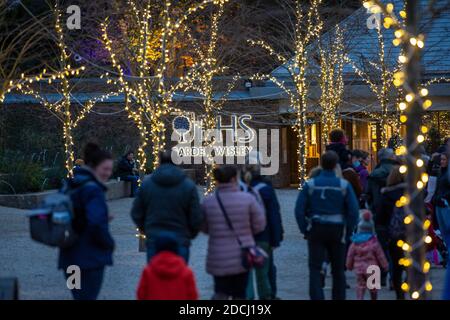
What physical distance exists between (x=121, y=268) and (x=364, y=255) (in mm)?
4557

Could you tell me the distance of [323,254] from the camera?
11523mm

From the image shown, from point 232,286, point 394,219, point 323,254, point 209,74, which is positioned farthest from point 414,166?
point 209,74

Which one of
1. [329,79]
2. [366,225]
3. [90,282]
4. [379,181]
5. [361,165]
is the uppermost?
[329,79]

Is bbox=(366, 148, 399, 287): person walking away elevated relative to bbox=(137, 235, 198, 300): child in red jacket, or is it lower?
elevated

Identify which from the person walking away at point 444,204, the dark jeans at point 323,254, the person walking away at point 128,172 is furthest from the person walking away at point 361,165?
the person walking away at point 128,172

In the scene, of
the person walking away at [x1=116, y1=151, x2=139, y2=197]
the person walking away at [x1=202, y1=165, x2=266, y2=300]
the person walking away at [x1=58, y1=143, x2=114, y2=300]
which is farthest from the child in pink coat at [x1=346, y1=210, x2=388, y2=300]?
the person walking away at [x1=116, y1=151, x2=139, y2=197]

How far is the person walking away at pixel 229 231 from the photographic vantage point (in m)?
10.0

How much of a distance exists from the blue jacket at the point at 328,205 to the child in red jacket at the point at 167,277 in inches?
124

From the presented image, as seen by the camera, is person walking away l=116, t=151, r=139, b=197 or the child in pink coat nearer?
the child in pink coat

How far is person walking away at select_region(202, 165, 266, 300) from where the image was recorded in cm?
1000

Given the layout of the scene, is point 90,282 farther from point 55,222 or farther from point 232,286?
point 232,286

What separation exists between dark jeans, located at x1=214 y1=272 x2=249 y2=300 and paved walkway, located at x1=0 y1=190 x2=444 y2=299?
8.62 feet

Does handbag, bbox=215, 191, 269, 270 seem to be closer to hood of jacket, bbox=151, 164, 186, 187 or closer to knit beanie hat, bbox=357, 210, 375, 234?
hood of jacket, bbox=151, 164, 186, 187

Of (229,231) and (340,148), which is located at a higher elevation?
(340,148)
